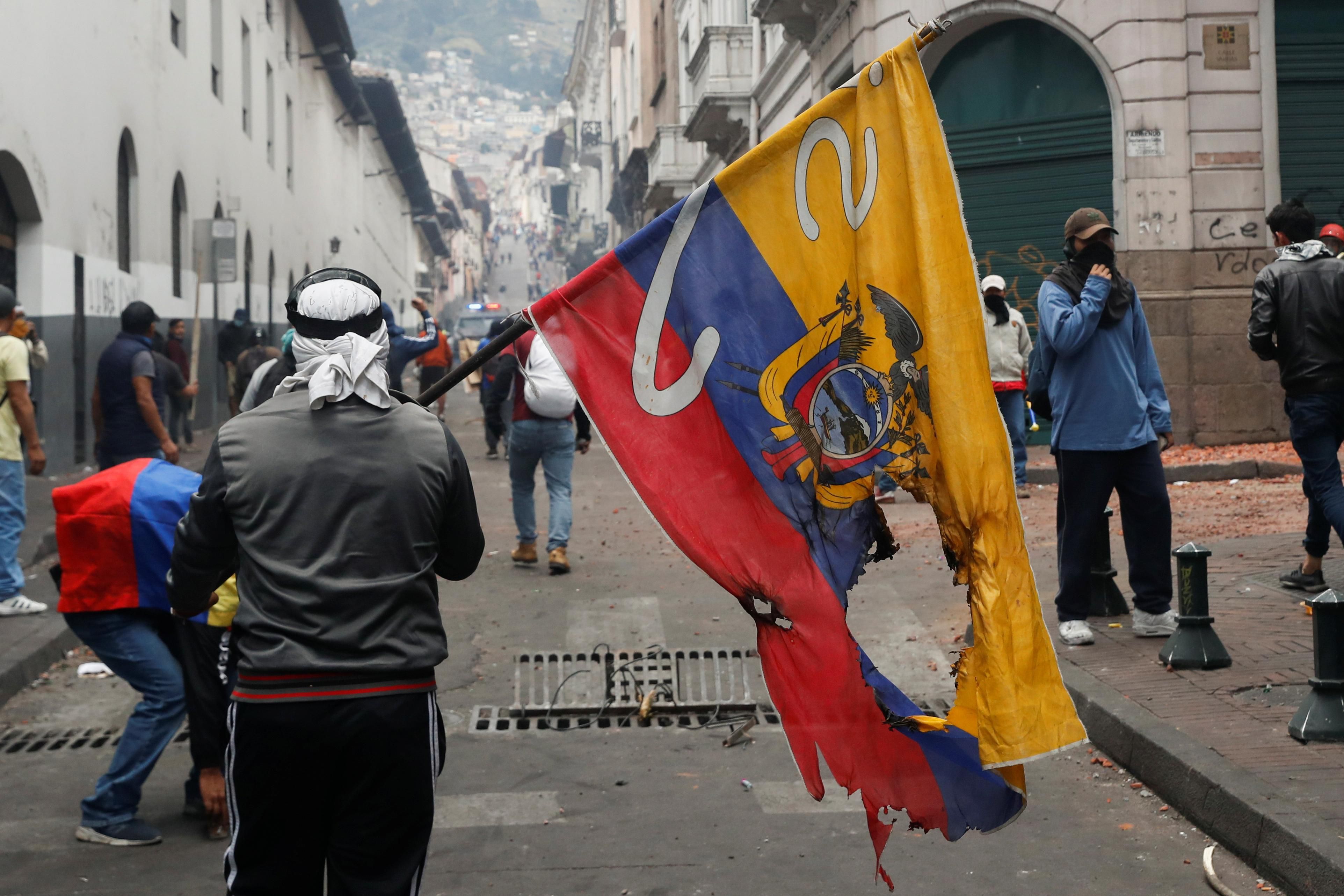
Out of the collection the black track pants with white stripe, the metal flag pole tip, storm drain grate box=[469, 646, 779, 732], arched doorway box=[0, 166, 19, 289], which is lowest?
storm drain grate box=[469, 646, 779, 732]

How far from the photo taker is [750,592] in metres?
3.55

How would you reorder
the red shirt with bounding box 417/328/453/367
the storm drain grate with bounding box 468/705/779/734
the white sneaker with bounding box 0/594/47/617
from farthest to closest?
the red shirt with bounding box 417/328/453/367, the white sneaker with bounding box 0/594/47/617, the storm drain grate with bounding box 468/705/779/734

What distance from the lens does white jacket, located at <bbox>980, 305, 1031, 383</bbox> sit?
12.2 metres

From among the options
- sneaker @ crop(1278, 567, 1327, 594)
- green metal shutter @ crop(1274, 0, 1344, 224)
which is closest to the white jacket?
sneaker @ crop(1278, 567, 1327, 594)

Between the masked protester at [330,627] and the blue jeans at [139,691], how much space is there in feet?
6.68

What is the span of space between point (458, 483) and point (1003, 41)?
14833 millimetres

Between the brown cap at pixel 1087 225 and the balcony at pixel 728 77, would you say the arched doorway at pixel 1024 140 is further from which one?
the balcony at pixel 728 77

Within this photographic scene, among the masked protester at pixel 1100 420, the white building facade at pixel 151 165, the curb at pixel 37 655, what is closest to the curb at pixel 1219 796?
the masked protester at pixel 1100 420

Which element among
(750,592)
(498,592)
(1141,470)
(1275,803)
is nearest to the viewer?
(750,592)

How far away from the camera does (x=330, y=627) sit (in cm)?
288

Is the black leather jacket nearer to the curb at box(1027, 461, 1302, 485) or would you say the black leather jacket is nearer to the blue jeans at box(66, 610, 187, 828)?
the blue jeans at box(66, 610, 187, 828)

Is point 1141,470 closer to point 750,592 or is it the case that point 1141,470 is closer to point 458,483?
point 750,592

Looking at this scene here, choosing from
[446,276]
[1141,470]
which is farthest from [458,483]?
[446,276]

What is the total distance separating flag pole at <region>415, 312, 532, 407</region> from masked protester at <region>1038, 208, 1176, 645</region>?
11.9 feet
